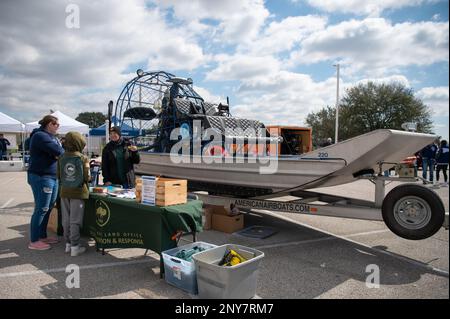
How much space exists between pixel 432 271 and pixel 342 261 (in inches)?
39.3

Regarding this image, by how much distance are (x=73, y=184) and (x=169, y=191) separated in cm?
136

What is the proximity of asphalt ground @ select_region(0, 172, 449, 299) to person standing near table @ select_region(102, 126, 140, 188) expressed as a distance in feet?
3.45

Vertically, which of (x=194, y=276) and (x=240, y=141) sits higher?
(x=240, y=141)

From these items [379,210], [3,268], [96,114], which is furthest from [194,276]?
[96,114]

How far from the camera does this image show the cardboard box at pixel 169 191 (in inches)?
136

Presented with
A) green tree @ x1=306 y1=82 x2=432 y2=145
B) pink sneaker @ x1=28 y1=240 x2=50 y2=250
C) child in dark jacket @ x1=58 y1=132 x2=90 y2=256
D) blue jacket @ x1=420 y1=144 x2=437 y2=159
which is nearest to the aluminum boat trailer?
child in dark jacket @ x1=58 y1=132 x2=90 y2=256

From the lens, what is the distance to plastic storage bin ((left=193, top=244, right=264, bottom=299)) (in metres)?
2.78

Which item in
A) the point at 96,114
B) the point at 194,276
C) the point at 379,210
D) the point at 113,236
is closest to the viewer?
the point at 194,276

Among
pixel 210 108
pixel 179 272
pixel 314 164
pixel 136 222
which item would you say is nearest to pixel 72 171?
pixel 136 222

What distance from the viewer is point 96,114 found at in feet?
298

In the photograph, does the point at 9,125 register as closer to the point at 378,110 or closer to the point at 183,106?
the point at 183,106

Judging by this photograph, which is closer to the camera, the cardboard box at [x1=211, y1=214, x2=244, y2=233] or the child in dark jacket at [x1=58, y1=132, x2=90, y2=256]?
the child in dark jacket at [x1=58, y1=132, x2=90, y2=256]

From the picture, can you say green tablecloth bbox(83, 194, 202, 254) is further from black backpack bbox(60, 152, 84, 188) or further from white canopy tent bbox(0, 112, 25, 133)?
white canopy tent bbox(0, 112, 25, 133)
